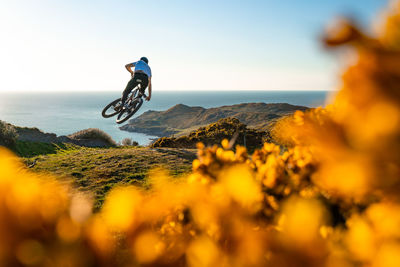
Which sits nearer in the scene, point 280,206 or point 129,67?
point 280,206

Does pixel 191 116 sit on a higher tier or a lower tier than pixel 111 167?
lower

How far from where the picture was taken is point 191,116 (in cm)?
5884

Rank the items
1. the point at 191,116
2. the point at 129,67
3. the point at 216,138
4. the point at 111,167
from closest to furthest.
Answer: the point at 111,167 < the point at 129,67 < the point at 216,138 < the point at 191,116

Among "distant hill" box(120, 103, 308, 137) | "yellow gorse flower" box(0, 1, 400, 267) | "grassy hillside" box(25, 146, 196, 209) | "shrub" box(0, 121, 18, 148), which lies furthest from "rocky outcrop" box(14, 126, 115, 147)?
"yellow gorse flower" box(0, 1, 400, 267)

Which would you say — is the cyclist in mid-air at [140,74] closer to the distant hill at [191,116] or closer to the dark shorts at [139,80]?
the dark shorts at [139,80]

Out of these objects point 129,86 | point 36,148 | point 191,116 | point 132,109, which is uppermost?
point 129,86

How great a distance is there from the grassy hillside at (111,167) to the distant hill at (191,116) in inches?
1108

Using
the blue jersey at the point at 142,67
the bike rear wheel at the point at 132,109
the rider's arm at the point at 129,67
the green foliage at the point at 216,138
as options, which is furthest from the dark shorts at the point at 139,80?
the green foliage at the point at 216,138

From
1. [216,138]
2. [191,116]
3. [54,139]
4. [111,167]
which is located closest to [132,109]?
[111,167]

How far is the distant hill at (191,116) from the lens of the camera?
143 ft

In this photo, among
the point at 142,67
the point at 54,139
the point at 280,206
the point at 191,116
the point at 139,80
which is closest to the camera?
the point at 280,206

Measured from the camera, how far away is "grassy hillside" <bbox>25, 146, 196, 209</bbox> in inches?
272

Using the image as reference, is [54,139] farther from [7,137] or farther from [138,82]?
[138,82]

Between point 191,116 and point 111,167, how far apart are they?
5057cm
